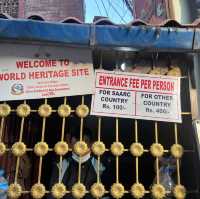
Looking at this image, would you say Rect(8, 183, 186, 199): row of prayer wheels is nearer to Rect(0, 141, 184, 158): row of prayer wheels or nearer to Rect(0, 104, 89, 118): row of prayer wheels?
Rect(0, 141, 184, 158): row of prayer wheels

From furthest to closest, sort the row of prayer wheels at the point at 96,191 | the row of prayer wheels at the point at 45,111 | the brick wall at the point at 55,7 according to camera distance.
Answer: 1. the brick wall at the point at 55,7
2. the row of prayer wheels at the point at 45,111
3. the row of prayer wheels at the point at 96,191

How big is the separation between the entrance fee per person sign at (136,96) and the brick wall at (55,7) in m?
6.98

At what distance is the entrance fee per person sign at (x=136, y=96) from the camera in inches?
176

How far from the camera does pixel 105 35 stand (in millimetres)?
4391

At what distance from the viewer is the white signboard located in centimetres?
450

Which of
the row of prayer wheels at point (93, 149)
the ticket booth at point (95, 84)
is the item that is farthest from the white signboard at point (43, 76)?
the row of prayer wheels at point (93, 149)

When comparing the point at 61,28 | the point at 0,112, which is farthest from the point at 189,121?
the point at 0,112

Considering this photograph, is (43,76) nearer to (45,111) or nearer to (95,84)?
(45,111)

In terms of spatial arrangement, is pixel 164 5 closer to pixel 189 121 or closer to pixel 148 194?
pixel 189 121

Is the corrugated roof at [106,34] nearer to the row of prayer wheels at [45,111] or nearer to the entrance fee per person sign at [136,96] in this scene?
the entrance fee per person sign at [136,96]

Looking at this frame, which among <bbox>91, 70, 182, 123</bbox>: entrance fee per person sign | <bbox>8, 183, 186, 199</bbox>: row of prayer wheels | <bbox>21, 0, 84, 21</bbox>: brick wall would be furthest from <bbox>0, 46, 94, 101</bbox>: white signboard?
<bbox>21, 0, 84, 21</bbox>: brick wall

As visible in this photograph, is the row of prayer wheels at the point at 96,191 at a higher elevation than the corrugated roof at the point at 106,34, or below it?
below

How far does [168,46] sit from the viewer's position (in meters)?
4.43

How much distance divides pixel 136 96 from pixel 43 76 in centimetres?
94
